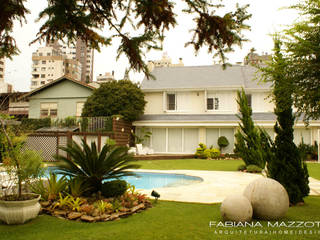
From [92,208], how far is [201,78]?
2324 cm

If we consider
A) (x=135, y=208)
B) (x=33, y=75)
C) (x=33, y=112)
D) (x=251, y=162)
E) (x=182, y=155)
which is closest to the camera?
(x=135, y=208)

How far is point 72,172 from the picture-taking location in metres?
6.52

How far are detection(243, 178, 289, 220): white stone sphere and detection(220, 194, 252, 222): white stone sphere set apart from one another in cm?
38

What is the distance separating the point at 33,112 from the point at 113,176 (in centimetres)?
2474

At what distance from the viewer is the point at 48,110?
92.3 ft

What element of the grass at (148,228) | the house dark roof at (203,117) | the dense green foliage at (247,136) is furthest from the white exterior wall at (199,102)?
the grass at (148,228)

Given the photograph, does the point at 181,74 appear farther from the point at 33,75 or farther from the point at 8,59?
the point at 33,75

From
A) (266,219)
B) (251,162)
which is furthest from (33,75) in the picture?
(266,219)

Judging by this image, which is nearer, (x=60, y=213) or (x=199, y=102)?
(x=60, y=213)

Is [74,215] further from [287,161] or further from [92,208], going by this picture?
[287,161]

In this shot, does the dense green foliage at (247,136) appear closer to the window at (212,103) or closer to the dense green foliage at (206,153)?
the dense green foliage at (206,153)

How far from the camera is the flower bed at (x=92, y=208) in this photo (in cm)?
559

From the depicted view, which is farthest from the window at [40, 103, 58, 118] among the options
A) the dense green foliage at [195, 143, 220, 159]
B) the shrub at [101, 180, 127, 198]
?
the shrub at [101, 180, 127, 198]

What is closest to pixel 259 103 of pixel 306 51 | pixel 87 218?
pixel 306 51
